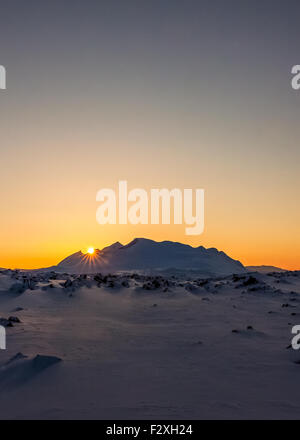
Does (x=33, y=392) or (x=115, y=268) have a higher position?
(x=33, y=392)

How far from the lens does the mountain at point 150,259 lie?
42344 millimetres

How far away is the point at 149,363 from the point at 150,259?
40.1 metres

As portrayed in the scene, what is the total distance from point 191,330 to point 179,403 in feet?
13.1

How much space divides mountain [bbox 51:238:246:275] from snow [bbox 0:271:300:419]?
30.9 m

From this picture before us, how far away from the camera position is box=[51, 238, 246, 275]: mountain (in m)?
42.3

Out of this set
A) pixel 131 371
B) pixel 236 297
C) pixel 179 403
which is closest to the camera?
pixel 179 403

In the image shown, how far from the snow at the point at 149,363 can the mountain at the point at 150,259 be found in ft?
101

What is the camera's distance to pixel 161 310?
10.9 meters

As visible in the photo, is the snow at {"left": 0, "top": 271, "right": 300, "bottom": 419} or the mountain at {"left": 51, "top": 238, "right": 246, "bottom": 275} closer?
the snow at {"left": 0, "top": 271, "right": 300, "bottom": 419}

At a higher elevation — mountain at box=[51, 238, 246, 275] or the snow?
the snow

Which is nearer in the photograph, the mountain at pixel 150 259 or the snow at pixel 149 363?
the snow at pixel 149 363
